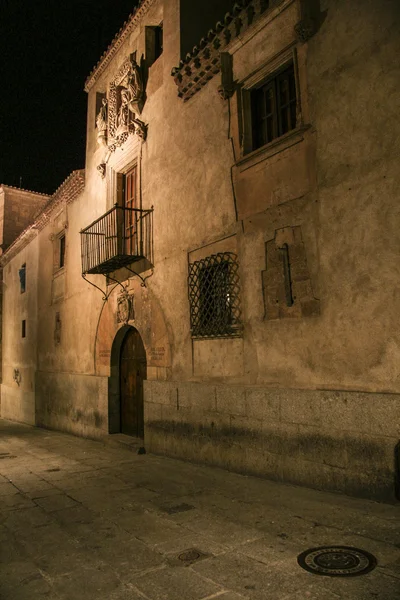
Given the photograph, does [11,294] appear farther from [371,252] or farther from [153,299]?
[371,252]

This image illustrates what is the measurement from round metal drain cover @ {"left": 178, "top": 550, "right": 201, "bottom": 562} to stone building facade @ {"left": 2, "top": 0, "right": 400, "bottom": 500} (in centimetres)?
227

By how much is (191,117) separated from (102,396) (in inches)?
275

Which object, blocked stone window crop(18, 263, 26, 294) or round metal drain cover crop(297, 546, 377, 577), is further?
blocked stone window crop(18, 263, 26, 294)

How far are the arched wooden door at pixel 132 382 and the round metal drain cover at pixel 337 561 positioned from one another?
7.09 m

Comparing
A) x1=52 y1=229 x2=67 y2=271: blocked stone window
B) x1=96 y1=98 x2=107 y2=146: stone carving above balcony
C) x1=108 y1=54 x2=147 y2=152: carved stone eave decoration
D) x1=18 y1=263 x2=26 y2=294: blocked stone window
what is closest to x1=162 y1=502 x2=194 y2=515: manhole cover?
x1=108 y1=54 x2=147 y2=152: carved stone eave decoration

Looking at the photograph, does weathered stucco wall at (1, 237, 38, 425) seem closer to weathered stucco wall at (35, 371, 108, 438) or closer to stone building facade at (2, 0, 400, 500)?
weathered stucco wall at (35, 371, 108, 438)

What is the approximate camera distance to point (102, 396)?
1193 centimetres

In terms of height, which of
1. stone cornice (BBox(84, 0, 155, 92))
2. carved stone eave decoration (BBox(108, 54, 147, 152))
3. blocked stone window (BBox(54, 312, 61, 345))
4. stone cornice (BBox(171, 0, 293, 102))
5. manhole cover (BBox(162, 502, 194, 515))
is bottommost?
manhole cover (BBox(162, 502, 194, 515))

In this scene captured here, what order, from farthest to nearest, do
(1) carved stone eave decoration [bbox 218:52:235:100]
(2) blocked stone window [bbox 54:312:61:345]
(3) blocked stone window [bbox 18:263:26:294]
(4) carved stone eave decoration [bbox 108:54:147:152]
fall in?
(3) blocked stone window [bbox 18:263:26:294]
(2) blocked stone window [bbox 54:312:61:345]
(4) carved stone eave decoration [bbox 108:54:147:152]
(1) carved stone eave decoration [bbox 218:52:235:100]

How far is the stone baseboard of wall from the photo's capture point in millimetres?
5289

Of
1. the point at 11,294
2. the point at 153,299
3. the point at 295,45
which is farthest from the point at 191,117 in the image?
the point at 11,294

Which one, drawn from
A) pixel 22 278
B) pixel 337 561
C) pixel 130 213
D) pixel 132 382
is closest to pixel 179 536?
pixel 337 561

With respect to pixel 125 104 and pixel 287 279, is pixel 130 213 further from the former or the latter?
pixel 287 279

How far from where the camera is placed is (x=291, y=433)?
638cm
